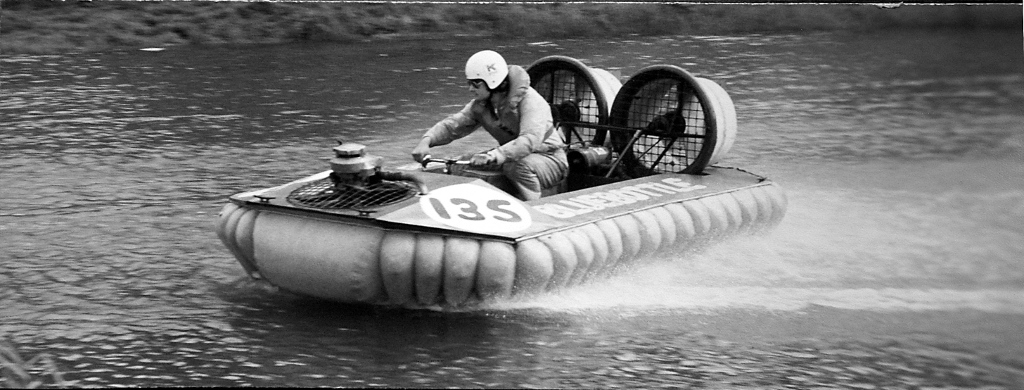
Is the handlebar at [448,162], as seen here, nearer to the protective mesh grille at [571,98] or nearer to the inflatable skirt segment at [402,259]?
the inflatable skirt segment at [402,259]

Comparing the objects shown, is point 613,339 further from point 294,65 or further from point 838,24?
point 838,24

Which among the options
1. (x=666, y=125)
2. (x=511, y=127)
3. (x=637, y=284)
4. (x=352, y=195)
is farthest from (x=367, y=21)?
(x=352, y=195)

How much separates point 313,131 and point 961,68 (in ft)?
26.4

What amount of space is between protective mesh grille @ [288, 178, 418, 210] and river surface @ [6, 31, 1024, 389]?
23.3 inches

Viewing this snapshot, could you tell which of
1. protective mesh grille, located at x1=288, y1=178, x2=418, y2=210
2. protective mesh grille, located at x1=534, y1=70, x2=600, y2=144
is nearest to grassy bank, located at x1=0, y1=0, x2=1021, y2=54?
protective mesh grille, located at x1=534, y1=70, x2=600, y2=144

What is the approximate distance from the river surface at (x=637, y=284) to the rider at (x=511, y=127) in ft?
2.75

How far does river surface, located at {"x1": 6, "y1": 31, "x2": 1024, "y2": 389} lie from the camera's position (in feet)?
19.5

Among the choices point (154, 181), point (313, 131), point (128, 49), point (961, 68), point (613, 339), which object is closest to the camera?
point (961, 68)

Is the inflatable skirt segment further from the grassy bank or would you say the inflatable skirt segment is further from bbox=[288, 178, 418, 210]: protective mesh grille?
the grassy bank

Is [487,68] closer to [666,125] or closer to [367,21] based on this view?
[666,125]

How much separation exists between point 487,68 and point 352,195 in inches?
51.0

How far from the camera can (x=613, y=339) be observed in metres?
6.84

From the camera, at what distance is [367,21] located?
19594mm

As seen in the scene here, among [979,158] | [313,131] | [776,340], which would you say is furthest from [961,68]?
[313,131]
